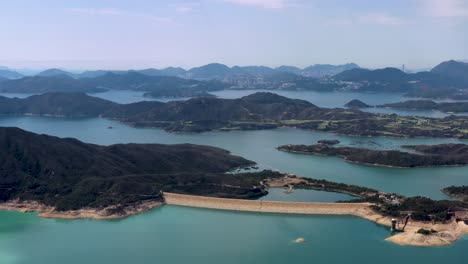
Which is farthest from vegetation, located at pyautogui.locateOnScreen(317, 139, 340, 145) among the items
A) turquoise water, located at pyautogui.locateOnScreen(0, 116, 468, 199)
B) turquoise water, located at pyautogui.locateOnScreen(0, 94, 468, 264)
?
turquoise water, located at pyautogui.locateOnScreen(0, 94, 468, 264)

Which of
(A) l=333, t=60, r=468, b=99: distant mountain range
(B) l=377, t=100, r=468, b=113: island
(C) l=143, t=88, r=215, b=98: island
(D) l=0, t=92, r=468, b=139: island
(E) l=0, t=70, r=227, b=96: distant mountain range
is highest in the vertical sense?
(A) l=333, t=60, r=468, b=99: distant mountain range

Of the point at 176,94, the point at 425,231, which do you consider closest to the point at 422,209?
the point at 425,231

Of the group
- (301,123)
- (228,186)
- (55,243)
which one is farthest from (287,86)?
(55,243)

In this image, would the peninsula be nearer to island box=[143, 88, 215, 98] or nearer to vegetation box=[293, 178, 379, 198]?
vegetation box=[293, 178, 379, 198]

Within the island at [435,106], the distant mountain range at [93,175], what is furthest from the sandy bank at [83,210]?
the island at [435,106]

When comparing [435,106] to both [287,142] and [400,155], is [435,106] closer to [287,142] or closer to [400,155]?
[287,142]

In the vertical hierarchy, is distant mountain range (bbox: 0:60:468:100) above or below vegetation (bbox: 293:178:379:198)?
above
